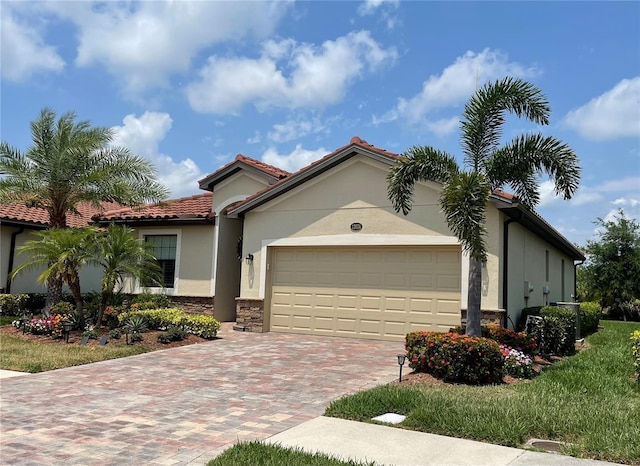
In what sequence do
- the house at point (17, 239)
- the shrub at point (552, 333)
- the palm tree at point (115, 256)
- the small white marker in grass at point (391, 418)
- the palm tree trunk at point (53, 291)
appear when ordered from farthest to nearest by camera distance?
the house at point (17, 239), the palm tree trunk at point (53, 291), the palm tree at point (115, 256), the shrub at point (552, 333), the small white marker in grass at point (391, 418)

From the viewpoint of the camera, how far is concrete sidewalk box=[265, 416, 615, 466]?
5.14m

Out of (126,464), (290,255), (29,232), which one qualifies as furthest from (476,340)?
(29,232)

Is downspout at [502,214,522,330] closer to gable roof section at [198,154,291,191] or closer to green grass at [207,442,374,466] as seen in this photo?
gable roof section at [198,154,291,191]

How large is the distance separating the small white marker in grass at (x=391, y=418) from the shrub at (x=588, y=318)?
39.3ft

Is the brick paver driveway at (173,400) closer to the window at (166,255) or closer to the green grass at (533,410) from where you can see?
the green grass at (533,410)

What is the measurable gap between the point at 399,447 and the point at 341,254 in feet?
31.2

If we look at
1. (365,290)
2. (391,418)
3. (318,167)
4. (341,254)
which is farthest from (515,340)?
(318,167)

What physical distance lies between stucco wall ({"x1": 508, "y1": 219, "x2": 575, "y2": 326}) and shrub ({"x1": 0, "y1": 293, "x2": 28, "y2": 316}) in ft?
50.4

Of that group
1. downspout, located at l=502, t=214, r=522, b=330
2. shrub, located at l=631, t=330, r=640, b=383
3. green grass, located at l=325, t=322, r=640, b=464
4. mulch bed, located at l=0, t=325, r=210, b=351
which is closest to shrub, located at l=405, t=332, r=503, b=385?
green grass, located at l=325, t=322, r=640, b=464

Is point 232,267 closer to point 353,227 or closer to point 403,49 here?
point 353,227

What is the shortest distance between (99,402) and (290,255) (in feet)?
28.3

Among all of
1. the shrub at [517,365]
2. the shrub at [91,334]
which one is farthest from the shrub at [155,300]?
the shrub at [517,365]

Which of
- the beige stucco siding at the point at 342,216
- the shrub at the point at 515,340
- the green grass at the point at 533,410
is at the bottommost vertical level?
the green grass at the point at 533,410

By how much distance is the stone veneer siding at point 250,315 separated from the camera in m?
15.4
